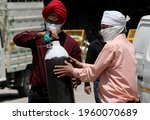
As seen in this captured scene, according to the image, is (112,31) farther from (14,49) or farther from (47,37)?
(14,49)

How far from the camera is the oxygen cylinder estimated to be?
5242 millimetres

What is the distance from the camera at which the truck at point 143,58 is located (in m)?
7.58

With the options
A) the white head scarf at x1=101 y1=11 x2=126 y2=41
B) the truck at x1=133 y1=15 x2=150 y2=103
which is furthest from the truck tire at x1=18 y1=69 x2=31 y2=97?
the white head scarf at x1=101 y1=11 x2=126 y2=41

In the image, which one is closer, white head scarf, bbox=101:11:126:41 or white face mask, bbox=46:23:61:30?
white head scarf, bbox=101:11:126:41

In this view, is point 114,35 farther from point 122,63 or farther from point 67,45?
point 67,45

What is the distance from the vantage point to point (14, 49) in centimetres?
1414

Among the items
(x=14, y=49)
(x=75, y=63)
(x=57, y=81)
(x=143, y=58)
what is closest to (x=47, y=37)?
(x=75, y=63)

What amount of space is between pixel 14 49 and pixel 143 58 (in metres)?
6.55

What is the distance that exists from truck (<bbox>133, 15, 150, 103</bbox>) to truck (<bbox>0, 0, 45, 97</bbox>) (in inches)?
203

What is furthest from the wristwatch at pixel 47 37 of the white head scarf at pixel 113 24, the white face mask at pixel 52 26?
the white head scarf at pixel 113 24

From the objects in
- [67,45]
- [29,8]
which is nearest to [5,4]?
[29,8]

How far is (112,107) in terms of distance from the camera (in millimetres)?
5090

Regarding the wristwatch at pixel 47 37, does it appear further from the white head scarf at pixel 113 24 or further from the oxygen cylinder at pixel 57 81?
the white head scarf at pixel 113 24

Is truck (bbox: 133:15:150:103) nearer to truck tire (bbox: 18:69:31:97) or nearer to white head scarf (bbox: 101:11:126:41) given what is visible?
white head scarf (bbox: 101:11:126:41)
